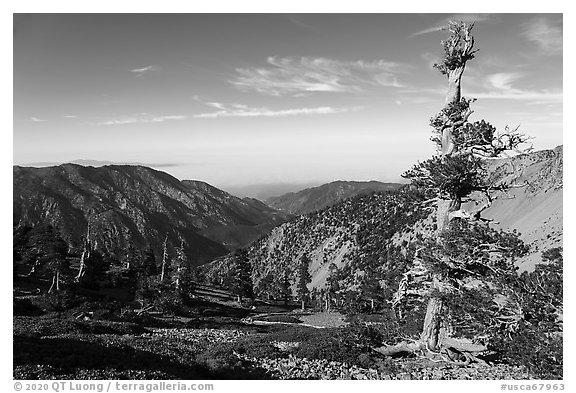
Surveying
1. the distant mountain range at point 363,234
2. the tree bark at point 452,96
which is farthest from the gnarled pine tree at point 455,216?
the distant mountain range at point 363,234

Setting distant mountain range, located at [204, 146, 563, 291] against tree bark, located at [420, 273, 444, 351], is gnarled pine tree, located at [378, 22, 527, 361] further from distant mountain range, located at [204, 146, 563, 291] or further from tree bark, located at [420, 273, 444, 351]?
distant mountain range, located at [204, 146, 563, 291]

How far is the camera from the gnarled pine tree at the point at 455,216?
36.0 ft

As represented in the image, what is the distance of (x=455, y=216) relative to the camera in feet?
38.3

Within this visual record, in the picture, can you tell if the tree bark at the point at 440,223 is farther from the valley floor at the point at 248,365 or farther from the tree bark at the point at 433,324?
the valley floor at the point at 248,365

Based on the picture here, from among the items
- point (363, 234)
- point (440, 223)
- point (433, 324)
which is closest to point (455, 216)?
point (440, 223)

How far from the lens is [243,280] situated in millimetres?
67062

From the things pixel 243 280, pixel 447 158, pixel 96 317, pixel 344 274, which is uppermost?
pixel 447 158

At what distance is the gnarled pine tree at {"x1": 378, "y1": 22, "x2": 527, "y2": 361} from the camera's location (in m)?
11.0

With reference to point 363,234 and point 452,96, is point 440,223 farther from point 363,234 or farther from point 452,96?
point 363,234

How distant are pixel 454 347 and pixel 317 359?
4346mm

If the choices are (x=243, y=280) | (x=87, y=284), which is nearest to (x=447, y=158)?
(x=87, y=284)

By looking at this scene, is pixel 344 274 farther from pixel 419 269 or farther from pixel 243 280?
pixel 419 269

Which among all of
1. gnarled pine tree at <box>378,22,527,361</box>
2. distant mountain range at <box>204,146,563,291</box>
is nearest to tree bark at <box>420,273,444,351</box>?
gnarled pine tree at <box>378,22,527,361</box>

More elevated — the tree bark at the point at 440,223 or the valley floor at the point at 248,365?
the tree bark at the point at 440,223
